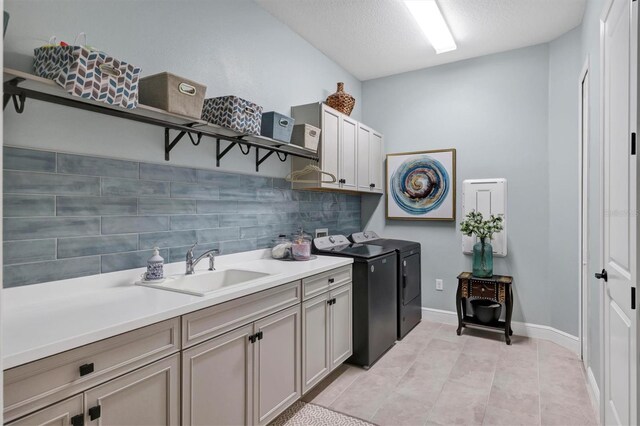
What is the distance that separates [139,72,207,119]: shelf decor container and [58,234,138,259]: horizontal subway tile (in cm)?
70

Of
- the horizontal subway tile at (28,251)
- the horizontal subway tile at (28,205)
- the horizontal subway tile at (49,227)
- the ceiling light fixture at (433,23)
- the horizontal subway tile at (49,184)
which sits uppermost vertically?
the ceiling light fixture at (433,23)

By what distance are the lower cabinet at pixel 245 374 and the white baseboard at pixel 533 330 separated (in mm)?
2232

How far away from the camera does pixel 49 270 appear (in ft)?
5.26

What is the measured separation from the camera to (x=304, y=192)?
10.9ft

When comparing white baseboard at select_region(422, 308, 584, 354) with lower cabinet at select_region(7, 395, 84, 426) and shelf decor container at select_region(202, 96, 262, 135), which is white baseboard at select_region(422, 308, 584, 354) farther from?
lower cabinet at select_region(7, 395, 84, 426)

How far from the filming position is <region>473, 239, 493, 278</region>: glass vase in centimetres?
350

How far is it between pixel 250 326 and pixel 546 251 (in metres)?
2.96

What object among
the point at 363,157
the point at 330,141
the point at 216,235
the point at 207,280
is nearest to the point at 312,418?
the point at 207,280

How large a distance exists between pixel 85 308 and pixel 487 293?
319 centimetres

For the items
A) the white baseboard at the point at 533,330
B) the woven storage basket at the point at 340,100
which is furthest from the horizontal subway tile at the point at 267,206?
the white baseboard at the point at 533,330

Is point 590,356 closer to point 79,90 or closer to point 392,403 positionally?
point 392,403

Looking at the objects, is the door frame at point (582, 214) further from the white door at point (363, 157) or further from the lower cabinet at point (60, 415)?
the lower cabinet at point (60, 415)

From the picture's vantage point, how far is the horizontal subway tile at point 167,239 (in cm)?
201

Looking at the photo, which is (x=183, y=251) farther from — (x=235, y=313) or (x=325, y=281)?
(x=325, y=281)
